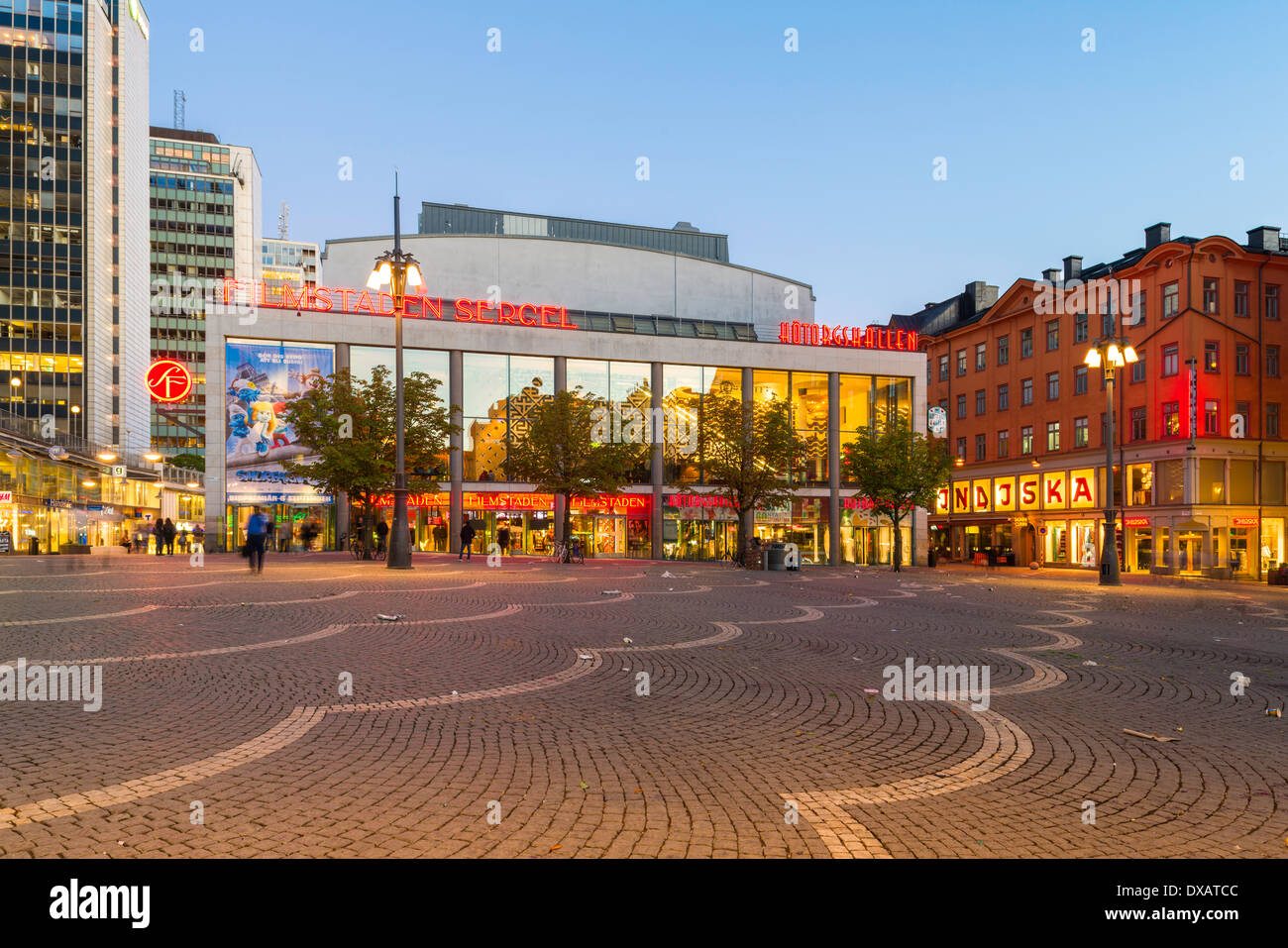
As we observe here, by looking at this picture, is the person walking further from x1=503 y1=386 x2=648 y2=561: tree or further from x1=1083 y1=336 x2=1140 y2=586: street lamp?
x1=1083 y1=336 x2=1140 y2=586: street lamp

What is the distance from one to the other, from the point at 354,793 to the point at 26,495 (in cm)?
5262

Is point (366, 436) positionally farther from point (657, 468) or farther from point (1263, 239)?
point (1263, 239)

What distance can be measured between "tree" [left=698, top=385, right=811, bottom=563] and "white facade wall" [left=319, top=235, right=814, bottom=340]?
19.8 metres

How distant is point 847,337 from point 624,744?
A: 52.1 meters

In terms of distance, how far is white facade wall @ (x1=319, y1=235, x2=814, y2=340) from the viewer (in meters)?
53.7

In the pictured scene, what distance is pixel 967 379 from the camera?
63000 mm

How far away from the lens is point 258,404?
43.6 metres

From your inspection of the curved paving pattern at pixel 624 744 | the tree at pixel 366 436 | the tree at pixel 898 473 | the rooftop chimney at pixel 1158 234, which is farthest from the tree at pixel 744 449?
the rooftop chimney at pixel 1158 234

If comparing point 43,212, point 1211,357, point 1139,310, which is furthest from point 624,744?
point 43,212

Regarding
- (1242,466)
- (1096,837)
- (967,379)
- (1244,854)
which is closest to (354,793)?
(1096,837)

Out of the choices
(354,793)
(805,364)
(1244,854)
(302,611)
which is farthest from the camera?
(805,364)

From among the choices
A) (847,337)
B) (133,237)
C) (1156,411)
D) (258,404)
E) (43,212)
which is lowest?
(1156,411)
